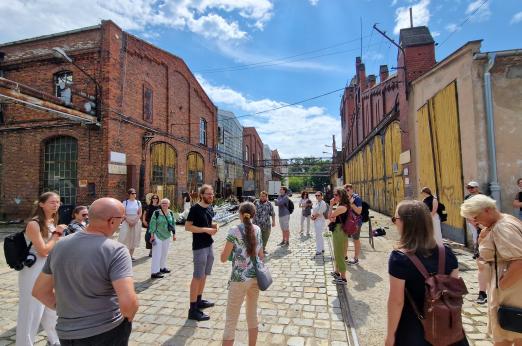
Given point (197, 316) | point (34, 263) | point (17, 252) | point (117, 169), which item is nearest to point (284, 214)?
point (197, 316)

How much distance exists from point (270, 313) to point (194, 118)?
19.9 m

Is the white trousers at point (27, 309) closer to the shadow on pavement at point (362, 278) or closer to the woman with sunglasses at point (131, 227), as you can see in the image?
the woman with sunglasses at point (131, 227)

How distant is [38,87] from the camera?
577 inches

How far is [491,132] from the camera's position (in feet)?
25.7

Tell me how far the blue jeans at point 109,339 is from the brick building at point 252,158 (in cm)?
3471

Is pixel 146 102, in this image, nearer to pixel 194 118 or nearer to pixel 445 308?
pixel 194 118

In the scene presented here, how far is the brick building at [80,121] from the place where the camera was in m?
13.5

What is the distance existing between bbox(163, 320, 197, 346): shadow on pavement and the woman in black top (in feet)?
8.26

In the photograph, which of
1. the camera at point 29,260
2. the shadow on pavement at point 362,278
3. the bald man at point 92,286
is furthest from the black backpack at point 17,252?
the shadow on pavement at point 362,278

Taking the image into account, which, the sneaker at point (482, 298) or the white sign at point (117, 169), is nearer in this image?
the sneaker at point (482, 298)

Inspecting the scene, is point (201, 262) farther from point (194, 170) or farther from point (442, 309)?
point (194, 170)

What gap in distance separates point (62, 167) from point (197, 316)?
13.2m

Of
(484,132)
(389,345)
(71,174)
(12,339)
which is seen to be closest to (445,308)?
(389,345)

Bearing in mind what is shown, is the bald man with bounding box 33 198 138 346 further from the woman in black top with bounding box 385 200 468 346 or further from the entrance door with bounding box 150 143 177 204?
the entrance door with bounding box 150 143 177 204
